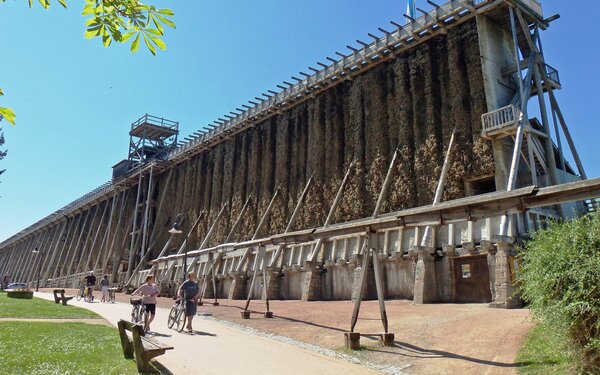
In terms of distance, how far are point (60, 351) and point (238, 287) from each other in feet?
59.0

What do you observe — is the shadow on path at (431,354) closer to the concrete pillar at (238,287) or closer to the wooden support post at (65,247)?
the concrete pillar at (238,287)

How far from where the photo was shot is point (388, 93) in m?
24.1

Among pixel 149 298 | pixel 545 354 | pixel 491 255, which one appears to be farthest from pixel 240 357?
pixel 491 255

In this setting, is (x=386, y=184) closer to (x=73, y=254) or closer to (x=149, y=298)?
(x=149, y=298)

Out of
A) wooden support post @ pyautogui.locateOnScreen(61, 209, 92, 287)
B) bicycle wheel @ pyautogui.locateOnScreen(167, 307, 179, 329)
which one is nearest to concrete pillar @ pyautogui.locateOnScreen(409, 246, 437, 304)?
bicycle wheel @ pyautogui.locateOnScreen(167, 307, 179, 329)

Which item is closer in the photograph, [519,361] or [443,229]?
[519,361]

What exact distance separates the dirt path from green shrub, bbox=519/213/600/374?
149 centimetres

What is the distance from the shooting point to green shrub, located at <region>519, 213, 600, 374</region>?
4.94 metres

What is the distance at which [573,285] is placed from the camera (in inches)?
201

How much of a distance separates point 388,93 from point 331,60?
4955 mm

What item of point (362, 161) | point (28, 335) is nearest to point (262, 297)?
point (362, 161)

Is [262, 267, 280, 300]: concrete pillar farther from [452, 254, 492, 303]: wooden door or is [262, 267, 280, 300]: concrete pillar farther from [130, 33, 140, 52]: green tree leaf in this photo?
[130, 33, 140, 52]: green tree leaf

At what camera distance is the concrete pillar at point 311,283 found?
20234mm

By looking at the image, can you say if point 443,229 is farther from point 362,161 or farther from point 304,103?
point 304,103
